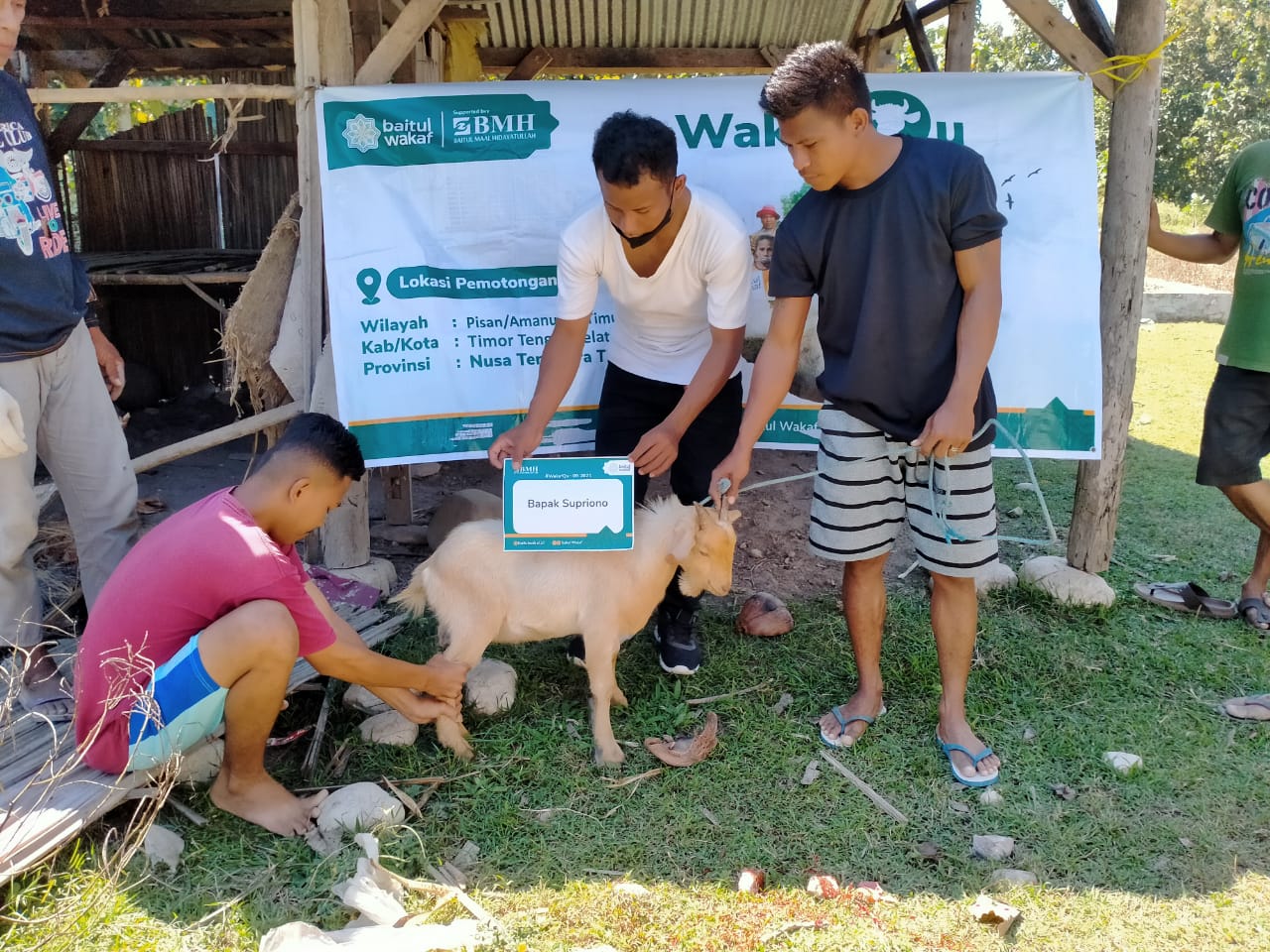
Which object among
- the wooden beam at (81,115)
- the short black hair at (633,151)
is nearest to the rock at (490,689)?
the short black hair at (633,151)

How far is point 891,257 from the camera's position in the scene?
3.28 m

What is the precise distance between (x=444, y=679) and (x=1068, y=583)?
11.1ft

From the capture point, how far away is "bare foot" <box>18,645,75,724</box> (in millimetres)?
3613

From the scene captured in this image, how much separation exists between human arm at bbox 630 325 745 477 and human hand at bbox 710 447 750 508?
34cm

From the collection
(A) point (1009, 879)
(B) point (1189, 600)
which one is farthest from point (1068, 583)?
(A) point (1009, 879)

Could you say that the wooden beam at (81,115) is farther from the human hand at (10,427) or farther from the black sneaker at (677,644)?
the black sneaker at (677,644)

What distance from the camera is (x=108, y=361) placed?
422 cm

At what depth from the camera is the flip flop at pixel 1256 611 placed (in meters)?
4.79

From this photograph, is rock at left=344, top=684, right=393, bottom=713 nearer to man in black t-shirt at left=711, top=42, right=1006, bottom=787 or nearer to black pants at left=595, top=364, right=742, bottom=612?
black pants at left=595, top=364, right=742, bottom=612

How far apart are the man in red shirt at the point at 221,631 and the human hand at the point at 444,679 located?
0.23m

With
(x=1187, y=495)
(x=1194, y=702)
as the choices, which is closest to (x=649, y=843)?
(x=1194, y=702)

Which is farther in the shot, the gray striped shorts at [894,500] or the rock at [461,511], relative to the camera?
the rock at [461,511]

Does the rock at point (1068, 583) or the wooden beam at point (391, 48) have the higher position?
the wooden beam at point (391, 48)

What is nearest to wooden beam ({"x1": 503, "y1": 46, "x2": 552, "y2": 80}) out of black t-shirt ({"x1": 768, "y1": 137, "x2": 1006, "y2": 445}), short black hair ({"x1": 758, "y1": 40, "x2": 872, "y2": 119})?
black t-shirt ({"x1": 768, "y1": 137, "x2": 1006, "y2": 445})
